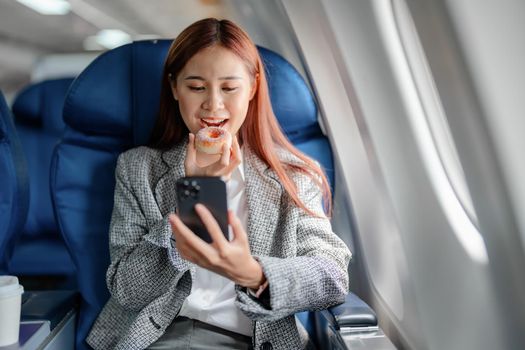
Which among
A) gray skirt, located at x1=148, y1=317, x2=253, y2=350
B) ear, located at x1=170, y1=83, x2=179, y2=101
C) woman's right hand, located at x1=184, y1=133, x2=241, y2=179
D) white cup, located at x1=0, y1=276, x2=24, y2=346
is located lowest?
gray skirt, located at x1=148, y1=317, x2=253, y2=350

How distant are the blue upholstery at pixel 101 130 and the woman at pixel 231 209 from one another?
0.35 ft

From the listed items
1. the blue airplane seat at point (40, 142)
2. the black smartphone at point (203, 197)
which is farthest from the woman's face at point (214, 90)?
the blue airplane seat at point (40, 142)

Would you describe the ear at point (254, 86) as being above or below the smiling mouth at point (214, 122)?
above

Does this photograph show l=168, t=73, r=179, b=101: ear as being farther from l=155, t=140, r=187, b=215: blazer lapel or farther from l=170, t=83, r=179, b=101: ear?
l=155, t=140, r=187, b=215: blazer lapel

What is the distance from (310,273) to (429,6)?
0.65m

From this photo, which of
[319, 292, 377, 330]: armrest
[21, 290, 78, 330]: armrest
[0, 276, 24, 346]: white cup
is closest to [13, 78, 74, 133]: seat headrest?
[21, 290, 78, 330]: armrest

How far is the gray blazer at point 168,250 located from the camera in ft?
4.66

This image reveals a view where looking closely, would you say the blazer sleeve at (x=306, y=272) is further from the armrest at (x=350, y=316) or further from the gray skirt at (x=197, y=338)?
the gray skirt at (x=197, y=338)

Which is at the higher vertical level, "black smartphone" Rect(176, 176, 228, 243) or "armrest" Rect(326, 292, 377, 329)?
"black smartphone" Rect(176, 176, 228, 243)

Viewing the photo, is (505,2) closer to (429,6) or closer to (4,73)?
(429,6)

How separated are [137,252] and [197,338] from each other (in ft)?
0.92

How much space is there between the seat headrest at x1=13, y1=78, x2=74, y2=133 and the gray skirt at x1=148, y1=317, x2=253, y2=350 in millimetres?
1698

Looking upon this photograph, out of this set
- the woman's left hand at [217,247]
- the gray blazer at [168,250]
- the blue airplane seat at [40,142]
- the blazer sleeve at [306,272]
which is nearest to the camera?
the woman's left hand at [217,247]

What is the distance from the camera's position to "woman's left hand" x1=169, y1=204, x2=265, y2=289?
1117 millimetres
